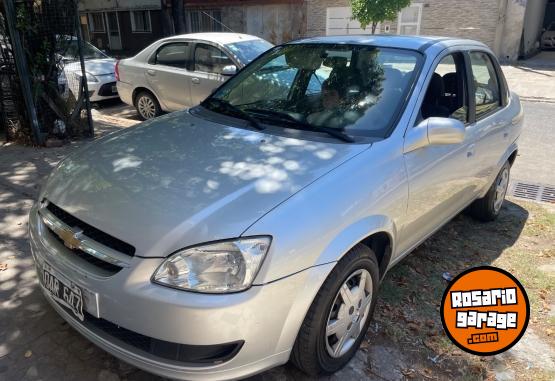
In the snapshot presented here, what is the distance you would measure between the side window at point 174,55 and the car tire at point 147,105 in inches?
24.9

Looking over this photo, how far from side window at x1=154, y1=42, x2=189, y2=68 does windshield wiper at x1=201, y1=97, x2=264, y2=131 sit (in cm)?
433

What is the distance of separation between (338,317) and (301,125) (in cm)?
121

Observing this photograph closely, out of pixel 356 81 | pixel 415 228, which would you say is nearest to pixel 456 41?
pixel 356 81

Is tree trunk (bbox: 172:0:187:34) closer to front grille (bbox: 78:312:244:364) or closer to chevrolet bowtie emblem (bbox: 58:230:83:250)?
chevrolet bowtie emblem (bbox: 58:230:83:250)

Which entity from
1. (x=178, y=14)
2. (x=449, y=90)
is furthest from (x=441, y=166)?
(x=178, y=14)

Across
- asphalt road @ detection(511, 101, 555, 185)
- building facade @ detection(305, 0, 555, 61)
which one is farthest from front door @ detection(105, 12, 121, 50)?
asphalt road @ detection(511, 101, 555, 185)

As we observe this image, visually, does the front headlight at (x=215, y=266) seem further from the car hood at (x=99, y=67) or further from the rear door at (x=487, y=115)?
the car hood at (x=99, y=67)

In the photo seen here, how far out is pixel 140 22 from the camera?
25203 mm

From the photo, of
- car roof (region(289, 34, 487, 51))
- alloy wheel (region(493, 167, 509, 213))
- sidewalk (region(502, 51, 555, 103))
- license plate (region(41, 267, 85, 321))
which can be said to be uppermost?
car roof (region(289, 34, 487, 51))

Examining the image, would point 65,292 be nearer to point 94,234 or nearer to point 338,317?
point 94,234

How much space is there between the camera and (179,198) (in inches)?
86.3

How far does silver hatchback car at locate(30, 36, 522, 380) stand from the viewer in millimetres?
1975

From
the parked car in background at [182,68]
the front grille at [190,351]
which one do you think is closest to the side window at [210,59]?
the parked car in background at [182,68]

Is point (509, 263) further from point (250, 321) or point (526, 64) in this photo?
point (526, 64)
